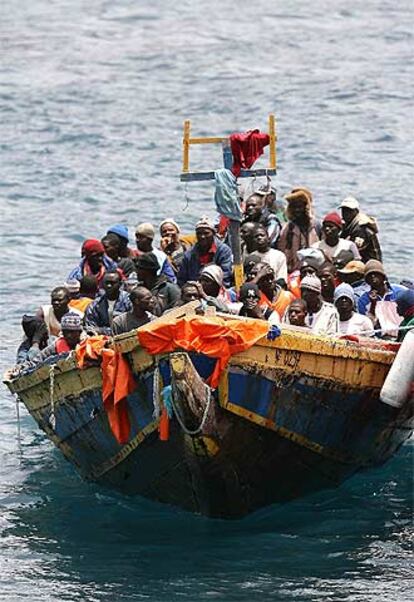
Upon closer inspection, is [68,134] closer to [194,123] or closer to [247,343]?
[194,123]

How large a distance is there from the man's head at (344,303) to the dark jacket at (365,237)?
3592 mm

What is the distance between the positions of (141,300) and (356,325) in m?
2.44

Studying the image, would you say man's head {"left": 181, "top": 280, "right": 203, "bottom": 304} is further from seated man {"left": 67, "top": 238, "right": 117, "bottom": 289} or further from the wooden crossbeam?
seated man {"left": 67, "top": 238, "right": 117, "bottom": 289}

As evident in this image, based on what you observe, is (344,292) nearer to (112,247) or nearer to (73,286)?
(73,286)

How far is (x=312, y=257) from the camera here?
20.7 m

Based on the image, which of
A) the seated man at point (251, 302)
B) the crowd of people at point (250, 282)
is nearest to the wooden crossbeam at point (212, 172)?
the crowd of people at point (250, 282)

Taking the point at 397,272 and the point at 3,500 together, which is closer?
the point at 3,500

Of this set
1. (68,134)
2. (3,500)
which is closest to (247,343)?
(3,500)

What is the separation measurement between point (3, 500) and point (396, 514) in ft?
13.7

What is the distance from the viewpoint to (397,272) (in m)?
28.3

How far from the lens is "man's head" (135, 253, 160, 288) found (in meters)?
19.4

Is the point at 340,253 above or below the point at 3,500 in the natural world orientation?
above

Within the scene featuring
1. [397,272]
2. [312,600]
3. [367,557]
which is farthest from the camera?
[397,272]

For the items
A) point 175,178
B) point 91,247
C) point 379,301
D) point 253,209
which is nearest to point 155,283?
point 91,247
